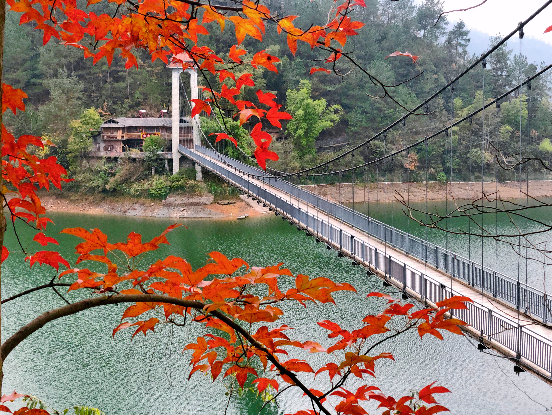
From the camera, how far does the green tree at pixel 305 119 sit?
2361cm

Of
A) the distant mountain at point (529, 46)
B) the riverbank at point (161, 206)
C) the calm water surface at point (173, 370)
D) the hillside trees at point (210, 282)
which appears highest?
the distant mountain at point (529, 46)

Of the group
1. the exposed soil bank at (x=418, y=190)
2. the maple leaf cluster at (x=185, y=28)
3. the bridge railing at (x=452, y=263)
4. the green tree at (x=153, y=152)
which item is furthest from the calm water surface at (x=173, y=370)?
the exposed soil bank at (x=418, y=190)

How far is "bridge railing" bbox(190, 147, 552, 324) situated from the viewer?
6051 mm

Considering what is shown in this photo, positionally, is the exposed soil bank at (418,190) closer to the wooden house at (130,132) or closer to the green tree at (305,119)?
the green tree at (305,119)

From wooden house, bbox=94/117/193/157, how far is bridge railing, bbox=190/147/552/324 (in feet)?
33.3

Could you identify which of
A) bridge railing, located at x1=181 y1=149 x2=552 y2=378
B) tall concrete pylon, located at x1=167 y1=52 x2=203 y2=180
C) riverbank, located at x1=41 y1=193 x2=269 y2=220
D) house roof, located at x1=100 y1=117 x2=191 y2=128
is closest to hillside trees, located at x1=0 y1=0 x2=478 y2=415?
Result: bridge railing, located at x1=181 y1=149 x2=552 y2=378

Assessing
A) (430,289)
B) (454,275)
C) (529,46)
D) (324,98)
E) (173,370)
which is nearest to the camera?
(430,289)

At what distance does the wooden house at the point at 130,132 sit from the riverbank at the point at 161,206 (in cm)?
253

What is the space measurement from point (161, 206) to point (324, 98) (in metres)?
10.4

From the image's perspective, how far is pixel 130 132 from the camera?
2356 centimetres

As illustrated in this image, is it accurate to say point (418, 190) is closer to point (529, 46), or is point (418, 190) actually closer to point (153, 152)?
point (153, 152)

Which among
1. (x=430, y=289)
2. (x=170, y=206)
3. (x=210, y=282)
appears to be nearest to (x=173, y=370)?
(x=430, y=289)

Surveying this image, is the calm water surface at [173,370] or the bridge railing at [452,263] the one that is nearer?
the bridge railing at [452,263]

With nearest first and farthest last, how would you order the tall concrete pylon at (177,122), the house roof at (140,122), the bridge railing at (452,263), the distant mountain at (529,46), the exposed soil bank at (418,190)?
the bridge railing at (452,263) < the tall concrete pylon at (177,122) < the house roof at (140,122) < the exposed soil bank at (418,190) < the distant mountain at (529,46)
